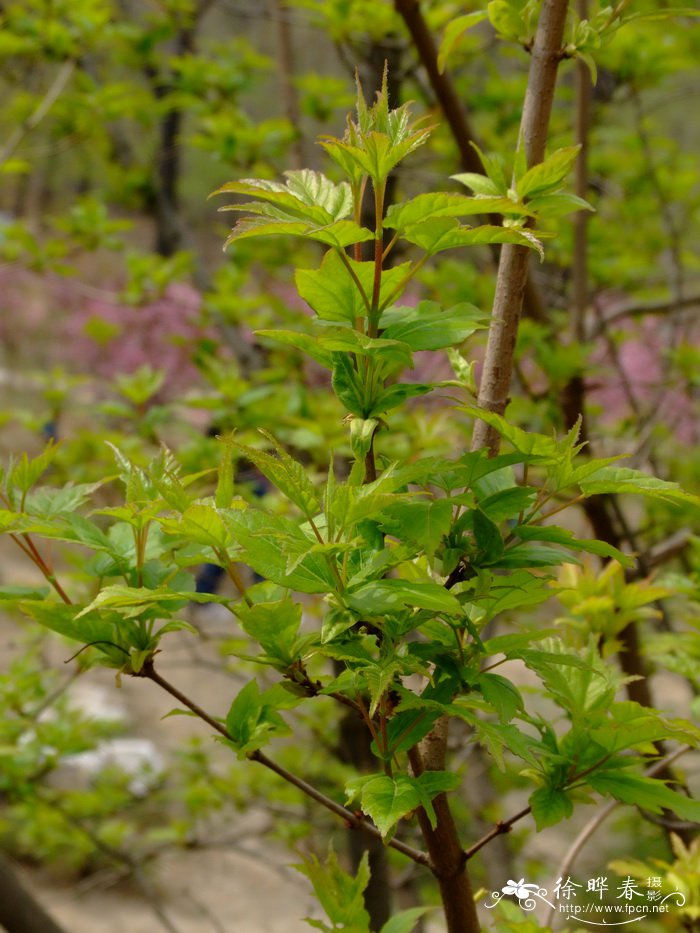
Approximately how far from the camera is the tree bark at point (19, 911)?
1.32 metres

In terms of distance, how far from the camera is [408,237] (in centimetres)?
56

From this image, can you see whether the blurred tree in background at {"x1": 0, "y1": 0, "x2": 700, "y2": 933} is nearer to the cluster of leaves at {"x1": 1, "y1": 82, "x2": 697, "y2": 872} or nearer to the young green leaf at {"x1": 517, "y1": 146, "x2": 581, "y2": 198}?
the cluster of leaves at {"x1": 1, "y1": 82, "x2": 697, "y2": 872}

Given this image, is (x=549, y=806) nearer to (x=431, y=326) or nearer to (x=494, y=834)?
(x=494, y=834)

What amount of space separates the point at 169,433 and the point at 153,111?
3.42 meters

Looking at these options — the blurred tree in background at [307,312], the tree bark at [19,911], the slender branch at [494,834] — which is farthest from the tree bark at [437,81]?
the tree bark at [19,911]

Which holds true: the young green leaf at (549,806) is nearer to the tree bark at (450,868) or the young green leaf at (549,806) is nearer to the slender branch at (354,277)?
the tree bark at (450,868)

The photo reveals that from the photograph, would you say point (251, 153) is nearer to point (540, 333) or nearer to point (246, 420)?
point (246, 420)

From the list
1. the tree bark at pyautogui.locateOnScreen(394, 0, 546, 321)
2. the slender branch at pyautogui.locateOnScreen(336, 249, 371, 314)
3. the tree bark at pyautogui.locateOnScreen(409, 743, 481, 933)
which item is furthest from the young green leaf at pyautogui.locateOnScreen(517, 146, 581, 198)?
the tree bark at pyautogui.locateOnScreen(394, 0, 546, 321)

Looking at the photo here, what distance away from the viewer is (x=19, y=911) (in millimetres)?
1327

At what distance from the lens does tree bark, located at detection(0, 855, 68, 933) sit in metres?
1.32

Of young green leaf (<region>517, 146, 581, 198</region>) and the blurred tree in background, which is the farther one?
the blurred tree in background

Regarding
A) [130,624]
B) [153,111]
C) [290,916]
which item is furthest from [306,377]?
→ [290,916]

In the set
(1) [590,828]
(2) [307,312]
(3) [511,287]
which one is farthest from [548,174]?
(2) [307,312]

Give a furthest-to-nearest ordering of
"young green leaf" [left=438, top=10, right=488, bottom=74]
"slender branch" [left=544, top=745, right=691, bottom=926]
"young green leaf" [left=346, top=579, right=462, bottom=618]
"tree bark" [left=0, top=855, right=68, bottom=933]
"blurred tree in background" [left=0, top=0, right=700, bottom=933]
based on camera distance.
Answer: "blurred tree in background" [left=0, top=0, right=700, bottom=933] < "tree bark" [left=0, top=855, right=68, bottom=933] < "slender branch" [left=544, top=745, right=691, bottom=926] < "young green leaf" [left=438, top=10, right=488, bottom=74] < "young green leaf" [left=346, top=579, right=462, bottom=618]
